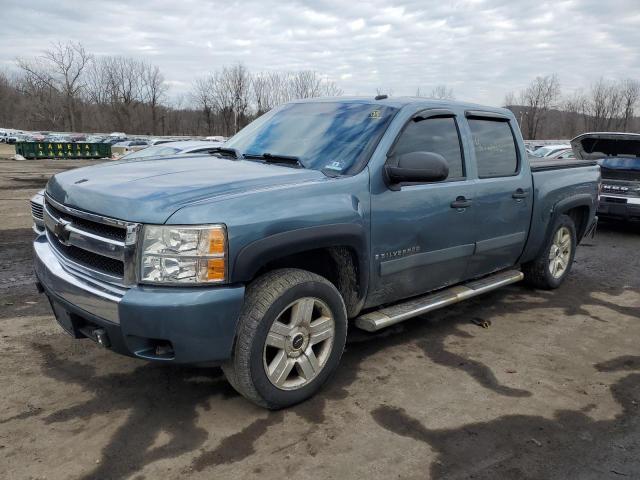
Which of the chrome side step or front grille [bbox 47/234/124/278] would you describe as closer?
front grille [bbox 47/234/124/278]

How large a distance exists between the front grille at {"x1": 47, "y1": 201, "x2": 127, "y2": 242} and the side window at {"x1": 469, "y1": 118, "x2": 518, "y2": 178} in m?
2.89

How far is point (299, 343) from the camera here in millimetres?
3164

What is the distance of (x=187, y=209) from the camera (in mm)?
2689

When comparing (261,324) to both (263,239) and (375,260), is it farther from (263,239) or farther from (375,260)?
(375,260)

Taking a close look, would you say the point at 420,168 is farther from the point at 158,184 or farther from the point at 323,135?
the point at 158,184

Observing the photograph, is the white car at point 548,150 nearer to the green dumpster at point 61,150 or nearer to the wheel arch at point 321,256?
the wheel arch at point 321,256

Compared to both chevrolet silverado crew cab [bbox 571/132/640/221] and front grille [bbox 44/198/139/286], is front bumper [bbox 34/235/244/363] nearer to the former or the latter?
front grille [bbox 44/198/139/286]

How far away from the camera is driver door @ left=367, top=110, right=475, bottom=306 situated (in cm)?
356

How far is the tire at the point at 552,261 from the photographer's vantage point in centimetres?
557

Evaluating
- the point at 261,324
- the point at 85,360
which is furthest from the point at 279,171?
the point at 85,360

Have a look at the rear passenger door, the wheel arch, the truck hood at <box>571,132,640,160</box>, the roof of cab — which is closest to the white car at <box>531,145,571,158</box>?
the truck hood at <box>571,132,640,160</box>

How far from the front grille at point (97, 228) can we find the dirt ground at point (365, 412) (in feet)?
3.53

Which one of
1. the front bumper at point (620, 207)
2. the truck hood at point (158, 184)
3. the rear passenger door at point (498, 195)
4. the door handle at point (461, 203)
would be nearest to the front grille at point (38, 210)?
the truck hood at point (158, 184)

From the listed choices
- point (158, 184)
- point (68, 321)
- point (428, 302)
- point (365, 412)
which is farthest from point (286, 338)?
point (428, 302)
